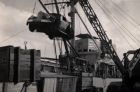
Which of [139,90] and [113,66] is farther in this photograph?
[113,66]

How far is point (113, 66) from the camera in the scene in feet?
116

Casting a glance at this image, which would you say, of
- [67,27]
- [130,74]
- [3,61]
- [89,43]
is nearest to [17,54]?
[3,61]

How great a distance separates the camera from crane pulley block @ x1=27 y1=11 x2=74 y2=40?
1986cm

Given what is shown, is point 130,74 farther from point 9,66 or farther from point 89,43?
point 89,43

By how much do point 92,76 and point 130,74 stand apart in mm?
17723

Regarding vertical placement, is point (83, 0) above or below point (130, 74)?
above

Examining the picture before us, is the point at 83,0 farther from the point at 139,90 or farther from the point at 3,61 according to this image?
the point at 139,90

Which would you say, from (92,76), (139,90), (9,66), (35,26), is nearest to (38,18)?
(35,26)

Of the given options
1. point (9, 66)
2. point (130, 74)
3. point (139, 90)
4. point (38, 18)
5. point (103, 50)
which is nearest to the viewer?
point (139, 90)

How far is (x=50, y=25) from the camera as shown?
806 inches

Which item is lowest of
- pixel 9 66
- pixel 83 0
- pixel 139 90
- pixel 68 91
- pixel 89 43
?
pixel 68 91

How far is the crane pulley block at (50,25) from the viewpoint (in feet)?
65.2

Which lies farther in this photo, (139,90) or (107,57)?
(107,57)

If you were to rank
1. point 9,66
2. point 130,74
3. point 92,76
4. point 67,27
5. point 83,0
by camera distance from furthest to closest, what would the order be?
point 83,0 → point 92,76 → point 67,27 → point 9,66 → point 130,74
